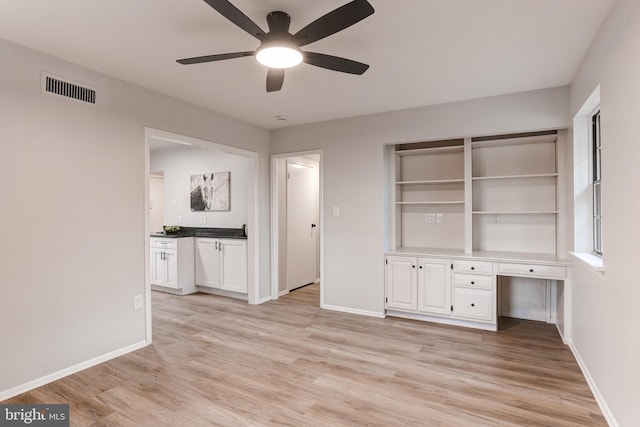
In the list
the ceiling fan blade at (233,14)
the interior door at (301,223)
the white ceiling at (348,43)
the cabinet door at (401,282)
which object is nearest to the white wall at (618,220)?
the white ceiling at (348,43)

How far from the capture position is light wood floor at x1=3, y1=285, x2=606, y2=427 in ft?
6.98

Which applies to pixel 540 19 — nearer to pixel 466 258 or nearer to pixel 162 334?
pixel 466 258

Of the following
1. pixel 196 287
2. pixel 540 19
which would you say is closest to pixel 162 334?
pixel 196 287

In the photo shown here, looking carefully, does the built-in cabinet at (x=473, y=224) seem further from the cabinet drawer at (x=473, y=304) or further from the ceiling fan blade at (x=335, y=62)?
the ceiling fan blade at (x=335, y=62)

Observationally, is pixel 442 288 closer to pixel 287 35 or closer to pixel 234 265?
pixel 234 265

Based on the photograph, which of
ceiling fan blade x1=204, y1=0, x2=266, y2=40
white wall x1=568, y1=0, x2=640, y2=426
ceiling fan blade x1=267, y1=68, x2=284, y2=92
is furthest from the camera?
ceiling fan blade x1=267, y1=68, x2=284, y2=92

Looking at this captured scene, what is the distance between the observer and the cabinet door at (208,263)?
16.9 feet

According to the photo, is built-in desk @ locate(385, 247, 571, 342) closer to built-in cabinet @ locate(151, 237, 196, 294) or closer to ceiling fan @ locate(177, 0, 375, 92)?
ceiling fan @ locate(177, 0, 375, 92)

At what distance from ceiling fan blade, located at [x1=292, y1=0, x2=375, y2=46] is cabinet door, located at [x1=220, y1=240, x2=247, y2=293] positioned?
3.46m

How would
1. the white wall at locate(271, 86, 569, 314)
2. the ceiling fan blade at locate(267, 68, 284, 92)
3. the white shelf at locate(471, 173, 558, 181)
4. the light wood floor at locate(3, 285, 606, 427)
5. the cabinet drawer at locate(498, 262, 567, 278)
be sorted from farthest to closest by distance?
the white wall at locate(271, 86, 569, 314) < the white shelf at locate(471, 173, 558, 181) < the cabinet drawer at locate(498, 262, 567, 278) < the ceiling fan blade at locate(267, 68, 284, 92) < the light wood floor at locate(3, 285, 606, 427)

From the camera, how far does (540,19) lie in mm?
2133

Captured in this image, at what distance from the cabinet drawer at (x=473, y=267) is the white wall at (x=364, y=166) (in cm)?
86

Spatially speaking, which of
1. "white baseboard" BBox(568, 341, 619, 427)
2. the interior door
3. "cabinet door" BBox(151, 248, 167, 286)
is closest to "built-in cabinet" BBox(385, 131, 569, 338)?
"white baseboard" BBox(568, 341, 619, 427)

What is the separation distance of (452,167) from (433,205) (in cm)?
53
